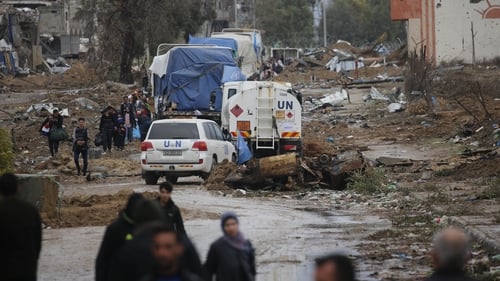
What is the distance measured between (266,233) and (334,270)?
1262 centimetres

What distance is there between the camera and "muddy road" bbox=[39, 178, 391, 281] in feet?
51.1

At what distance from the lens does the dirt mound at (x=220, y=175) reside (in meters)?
26.6

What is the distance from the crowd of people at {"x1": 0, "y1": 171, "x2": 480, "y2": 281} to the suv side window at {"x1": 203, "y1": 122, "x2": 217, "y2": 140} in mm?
18049

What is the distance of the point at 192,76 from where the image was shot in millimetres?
39812

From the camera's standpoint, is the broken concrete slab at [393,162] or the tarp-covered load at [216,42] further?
the tarp-covered load at [216,42]

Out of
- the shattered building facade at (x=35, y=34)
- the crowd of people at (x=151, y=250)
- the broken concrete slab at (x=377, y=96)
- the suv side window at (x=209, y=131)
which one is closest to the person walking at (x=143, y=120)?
the suv side window at (x=209, y=131)

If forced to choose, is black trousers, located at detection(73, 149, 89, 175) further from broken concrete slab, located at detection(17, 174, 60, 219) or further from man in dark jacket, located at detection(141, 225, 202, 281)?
man in dark jacket, located at detection(141, 225, 202, 281)

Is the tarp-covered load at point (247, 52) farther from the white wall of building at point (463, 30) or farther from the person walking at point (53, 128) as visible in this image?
the person walking at point (53, 128)

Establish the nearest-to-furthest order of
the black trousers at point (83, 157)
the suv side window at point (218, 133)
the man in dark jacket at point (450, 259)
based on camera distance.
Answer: the man in dark jacket at point (450, 259) → the suv side window at point (218, 133) → the black trousers at point (83, 157)

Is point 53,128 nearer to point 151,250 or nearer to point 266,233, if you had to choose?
point 266,233

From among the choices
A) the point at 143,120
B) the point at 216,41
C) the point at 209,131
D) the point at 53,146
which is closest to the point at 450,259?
the point at 209,131

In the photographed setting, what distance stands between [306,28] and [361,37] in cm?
904

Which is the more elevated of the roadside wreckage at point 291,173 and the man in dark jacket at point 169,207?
the man in dark jacket at point 169,207

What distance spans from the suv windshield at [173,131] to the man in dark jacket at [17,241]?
705 inches
